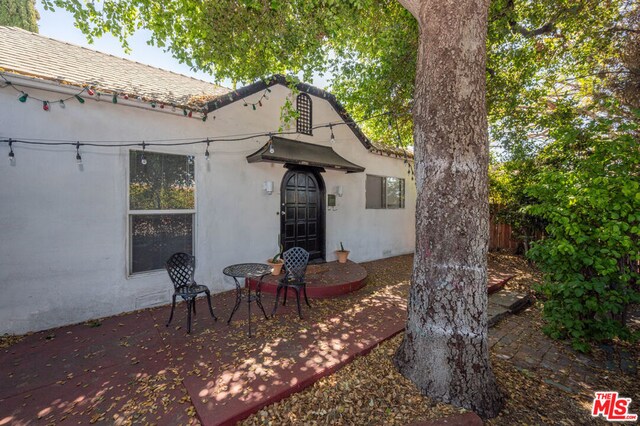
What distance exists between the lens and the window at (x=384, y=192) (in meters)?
9.15

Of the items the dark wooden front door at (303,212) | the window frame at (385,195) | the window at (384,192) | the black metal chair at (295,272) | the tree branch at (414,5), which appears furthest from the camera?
the window frame at (385,195)

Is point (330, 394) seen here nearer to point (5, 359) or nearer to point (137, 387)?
point (137, 387)

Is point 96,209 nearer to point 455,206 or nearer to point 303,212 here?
point 303,212

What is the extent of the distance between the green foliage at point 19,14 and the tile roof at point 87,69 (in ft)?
26.7

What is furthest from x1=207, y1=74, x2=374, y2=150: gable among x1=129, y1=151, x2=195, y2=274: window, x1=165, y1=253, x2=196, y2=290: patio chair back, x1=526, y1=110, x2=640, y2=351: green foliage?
x1=526, y1=110, x2=640, y2=351: green foliage

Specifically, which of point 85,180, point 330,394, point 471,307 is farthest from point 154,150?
point 471,307

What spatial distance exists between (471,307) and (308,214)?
5313mm

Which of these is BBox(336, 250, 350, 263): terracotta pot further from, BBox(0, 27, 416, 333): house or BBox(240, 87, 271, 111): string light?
BBox(240, 87, 271, 111): string light

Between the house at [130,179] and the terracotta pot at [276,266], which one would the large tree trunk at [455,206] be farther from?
the terracotta pot at [276,266]

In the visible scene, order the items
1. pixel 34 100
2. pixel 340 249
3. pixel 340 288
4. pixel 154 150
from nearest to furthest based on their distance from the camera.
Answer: pixel 34 100
pixel 154 150
pixel 340 288
pixel 340 249

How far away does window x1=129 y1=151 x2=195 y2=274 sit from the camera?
4.79 m

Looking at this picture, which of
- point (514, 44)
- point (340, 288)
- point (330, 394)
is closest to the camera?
point (330, 394)

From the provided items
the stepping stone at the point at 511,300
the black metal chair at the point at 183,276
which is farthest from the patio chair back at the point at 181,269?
the stepping stone at the point at 511,300

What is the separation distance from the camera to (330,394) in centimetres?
271
